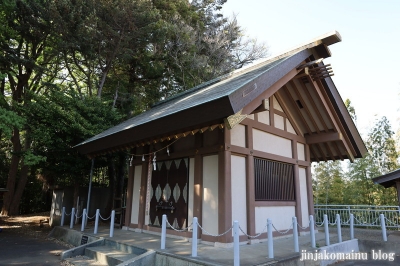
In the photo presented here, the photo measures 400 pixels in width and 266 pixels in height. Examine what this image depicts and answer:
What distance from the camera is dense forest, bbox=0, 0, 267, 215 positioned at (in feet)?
32.4

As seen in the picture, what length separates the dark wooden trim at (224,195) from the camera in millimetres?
5586

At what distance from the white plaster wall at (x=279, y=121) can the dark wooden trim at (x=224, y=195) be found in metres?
2.54

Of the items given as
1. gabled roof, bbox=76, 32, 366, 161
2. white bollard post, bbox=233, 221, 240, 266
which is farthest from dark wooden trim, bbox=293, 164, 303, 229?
white bollard post, bbox=233, 221, 240, 266

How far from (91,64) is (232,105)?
1181 cm

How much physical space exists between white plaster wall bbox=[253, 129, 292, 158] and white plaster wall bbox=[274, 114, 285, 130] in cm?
37

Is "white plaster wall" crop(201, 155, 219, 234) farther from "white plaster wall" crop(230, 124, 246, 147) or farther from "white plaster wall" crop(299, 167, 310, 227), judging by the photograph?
"white plaster wall" crop(299, 167, 310, 227)

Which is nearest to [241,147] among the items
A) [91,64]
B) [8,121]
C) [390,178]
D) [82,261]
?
[82,261]

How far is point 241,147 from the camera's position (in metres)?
6.39

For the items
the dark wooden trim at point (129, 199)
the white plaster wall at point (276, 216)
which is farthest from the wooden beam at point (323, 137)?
the dark wooden trim at point (129, 199)

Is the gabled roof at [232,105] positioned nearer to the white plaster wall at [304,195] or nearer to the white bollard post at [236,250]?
the white plaster wall at [304,195]

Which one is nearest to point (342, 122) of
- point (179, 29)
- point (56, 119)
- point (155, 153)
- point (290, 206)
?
point (290, 206)

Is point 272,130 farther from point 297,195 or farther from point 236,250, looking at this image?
point 236,250

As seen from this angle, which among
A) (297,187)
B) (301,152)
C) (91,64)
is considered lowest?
(297,187)

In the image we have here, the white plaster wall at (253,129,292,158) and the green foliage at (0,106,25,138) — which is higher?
the green foliage at (0,106,25,138)
